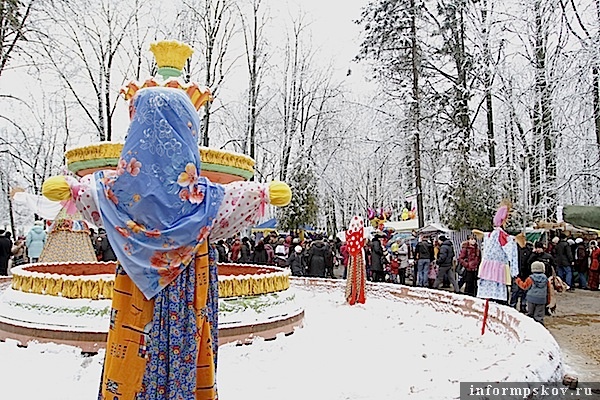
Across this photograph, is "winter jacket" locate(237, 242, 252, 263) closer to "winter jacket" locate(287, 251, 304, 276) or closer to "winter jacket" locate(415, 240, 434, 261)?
"winter jacket" locate(287, 251, 304, 276)

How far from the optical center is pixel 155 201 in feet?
9.84

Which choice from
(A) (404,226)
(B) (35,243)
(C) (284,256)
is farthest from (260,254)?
(A) (404,226)

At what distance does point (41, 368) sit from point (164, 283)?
3.63 meters

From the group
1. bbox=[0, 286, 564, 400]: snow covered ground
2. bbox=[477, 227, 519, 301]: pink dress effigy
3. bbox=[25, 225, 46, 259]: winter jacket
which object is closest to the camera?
bbox=[0, 286, 564, 400]: snow covered ground

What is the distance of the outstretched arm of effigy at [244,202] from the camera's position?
319cm

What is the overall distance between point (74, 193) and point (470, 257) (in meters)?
12.2

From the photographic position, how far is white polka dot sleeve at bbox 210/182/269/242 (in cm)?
319

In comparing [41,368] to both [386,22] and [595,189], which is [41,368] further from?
[386,22]

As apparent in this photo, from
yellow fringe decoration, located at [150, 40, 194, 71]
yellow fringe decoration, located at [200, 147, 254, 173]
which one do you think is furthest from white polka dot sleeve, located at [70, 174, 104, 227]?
yellow fringe decoration, located at [200, 147, 254, 173]

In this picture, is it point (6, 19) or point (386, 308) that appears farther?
point (6, 19)

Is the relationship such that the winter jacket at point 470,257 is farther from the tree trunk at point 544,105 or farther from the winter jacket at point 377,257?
the tree trunk at point 544,105

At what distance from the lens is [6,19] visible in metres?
15.1

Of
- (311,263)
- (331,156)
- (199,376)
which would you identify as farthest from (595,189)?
(331,156)

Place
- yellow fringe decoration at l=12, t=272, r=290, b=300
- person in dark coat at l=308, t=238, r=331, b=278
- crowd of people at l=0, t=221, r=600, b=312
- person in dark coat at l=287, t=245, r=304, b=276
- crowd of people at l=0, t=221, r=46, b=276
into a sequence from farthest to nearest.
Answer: person in dark coat at l=287, t=245, r=304, b=276
person in dark coat at l=308, t=238, r=331, b=278
crowd of people at l=0, t=221, r=46, b=276
crowd of people at l=0, t=221, r=600, b=312
yellow fringe decoration at l=12, t=272, r=290, b=300
